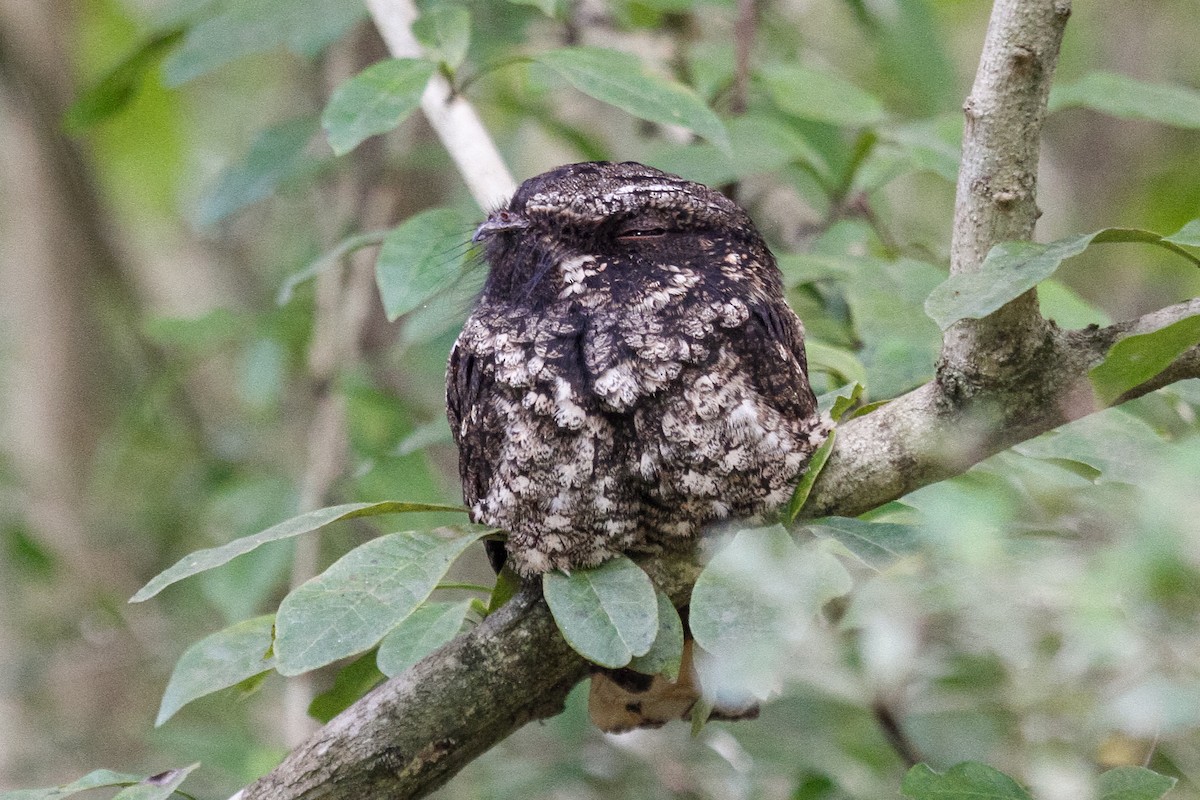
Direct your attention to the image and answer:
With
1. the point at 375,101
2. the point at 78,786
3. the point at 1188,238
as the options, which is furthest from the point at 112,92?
the point at 1188,238

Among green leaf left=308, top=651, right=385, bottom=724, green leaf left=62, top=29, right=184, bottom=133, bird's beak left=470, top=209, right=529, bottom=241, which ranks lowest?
green leaf left=308, top=651, right=385, bottom=724

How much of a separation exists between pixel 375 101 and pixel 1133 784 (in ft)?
5.62

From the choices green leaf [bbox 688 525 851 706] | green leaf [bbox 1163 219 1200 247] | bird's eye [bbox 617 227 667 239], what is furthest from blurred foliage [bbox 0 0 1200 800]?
bird's eye [bbox 617 227 667 239]

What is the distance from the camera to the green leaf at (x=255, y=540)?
5.54ft

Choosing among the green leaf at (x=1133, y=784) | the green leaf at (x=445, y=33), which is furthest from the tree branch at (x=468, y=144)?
the green leaf at (x=1133, y=784)

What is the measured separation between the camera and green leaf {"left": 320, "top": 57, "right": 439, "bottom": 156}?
2305mm

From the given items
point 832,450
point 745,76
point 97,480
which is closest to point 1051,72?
point 832,450

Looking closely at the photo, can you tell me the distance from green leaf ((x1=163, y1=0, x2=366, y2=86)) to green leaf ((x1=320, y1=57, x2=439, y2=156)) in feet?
2.82

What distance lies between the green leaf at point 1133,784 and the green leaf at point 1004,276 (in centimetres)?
67

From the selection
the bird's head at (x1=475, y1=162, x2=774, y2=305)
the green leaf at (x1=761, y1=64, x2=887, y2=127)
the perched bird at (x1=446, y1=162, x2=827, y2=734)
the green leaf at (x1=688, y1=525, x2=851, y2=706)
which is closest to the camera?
the green leaf at (x1=688, y1=525, x2=851, y2=706)

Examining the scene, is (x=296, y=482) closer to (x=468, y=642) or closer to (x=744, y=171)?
(x=744, y=171)

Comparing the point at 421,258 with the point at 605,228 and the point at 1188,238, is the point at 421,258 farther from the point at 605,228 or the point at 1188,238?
the point at 1188,238

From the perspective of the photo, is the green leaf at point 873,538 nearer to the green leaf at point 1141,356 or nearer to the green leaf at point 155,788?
the green leaf at point 1141,356

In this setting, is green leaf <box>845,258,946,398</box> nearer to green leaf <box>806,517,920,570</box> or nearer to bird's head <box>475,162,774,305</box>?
bird's head <box>475,162,774,305</box>
